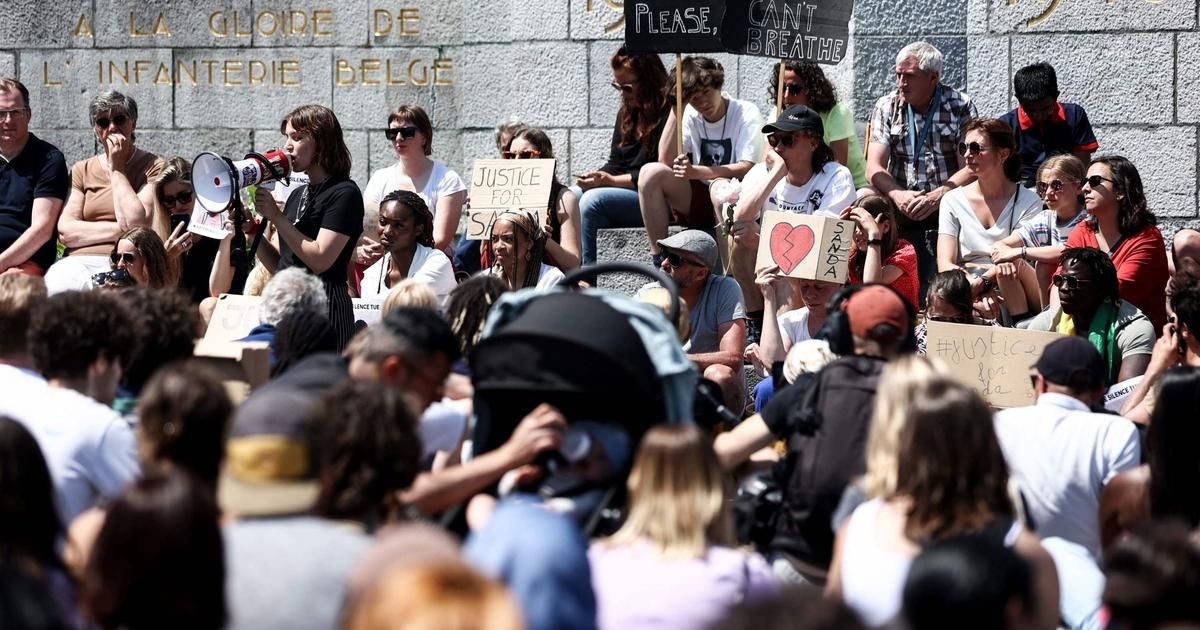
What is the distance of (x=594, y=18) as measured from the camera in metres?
11.2

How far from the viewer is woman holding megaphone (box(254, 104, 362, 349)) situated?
7523mm

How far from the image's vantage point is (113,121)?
9219 mm

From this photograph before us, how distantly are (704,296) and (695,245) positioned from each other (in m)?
0.26

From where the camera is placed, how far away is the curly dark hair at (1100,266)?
6.83 metres

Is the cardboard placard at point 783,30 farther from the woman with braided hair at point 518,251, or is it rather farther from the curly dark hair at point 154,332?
the curly dark hair at point 154,332

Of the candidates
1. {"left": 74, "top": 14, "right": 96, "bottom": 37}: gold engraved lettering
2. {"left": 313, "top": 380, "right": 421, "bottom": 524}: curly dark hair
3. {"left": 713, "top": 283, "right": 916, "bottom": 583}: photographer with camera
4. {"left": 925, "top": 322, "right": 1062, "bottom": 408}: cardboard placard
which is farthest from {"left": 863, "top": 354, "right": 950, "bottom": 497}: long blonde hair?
{"left": 74, "top": 14, "right": 96, "bottom": 37}: gold engraved lettering

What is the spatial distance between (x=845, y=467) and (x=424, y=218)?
4.18 m

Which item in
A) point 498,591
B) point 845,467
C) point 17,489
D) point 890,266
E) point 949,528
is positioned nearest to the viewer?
point 498,591

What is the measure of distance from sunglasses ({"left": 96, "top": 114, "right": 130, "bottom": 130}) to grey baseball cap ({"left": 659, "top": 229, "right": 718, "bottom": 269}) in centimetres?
370

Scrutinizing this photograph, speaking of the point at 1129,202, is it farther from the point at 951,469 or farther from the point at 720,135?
the point at 951,469

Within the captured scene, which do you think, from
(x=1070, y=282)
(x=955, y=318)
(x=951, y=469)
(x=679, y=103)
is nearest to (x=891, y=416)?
(x=951, y=469)

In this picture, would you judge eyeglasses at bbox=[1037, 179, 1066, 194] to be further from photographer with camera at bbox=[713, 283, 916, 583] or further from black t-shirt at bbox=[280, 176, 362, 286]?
photographer with camera at bbox=[713, 283, 916, 583]

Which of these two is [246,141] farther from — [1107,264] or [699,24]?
[1107,264]

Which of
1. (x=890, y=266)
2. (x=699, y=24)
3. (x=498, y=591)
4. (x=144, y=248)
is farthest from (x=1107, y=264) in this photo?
(x=498, y=591)
